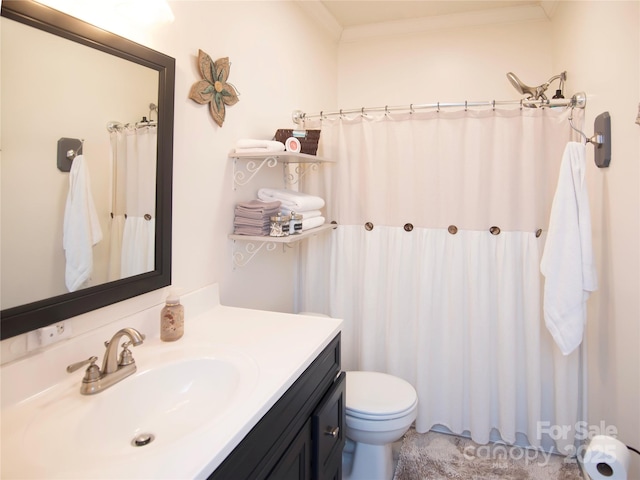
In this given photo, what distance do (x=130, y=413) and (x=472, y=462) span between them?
1777mm

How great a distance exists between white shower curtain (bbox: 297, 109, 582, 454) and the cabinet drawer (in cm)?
80

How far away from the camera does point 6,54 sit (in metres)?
0.84

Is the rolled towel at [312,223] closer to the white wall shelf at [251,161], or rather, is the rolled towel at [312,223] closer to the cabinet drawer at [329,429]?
the white wall shelf at [251,161]

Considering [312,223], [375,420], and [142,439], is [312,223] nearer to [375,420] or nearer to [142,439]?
[375,420]

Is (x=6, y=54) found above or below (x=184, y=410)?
above

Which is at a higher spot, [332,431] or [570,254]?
[570,254]

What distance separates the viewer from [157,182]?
50.0 inches

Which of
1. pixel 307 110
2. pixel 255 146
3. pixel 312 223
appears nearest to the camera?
pixel 255 146

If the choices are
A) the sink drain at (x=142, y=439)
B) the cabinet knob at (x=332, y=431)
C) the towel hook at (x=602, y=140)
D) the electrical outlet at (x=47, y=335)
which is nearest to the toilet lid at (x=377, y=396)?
the cabinet knob at (x=332, y=431)

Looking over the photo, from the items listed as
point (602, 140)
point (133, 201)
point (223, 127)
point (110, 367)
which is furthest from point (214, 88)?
point (602, 140)

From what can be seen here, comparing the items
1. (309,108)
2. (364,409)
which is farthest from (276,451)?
(309,108)

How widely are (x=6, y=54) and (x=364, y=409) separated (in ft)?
5.59

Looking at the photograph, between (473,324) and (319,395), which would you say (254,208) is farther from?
(473,324)

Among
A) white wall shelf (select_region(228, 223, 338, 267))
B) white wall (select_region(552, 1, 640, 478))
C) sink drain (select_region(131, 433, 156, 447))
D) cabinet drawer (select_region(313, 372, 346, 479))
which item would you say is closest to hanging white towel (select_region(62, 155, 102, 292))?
sink drain (select_region(131, 433, 156, 447))
